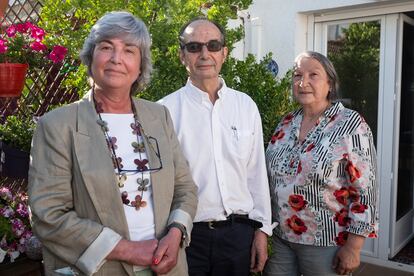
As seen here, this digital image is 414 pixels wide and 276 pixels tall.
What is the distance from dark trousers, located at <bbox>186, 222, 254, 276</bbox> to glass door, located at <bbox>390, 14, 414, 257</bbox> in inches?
114

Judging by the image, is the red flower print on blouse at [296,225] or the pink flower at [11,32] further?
the pink flower at [11,32]

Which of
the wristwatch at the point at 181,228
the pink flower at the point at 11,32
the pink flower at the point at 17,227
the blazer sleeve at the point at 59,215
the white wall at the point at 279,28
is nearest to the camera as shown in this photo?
the blazer sleeve at the point at 59,215

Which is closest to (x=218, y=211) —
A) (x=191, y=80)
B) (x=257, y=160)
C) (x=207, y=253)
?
(x=207, y=253)

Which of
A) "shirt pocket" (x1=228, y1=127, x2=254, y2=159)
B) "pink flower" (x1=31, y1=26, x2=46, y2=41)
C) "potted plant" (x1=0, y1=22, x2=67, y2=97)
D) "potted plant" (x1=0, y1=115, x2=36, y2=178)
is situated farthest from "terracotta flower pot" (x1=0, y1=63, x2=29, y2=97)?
"shirt pocket" (x1=228, y1=127, x2=254, y2=159)

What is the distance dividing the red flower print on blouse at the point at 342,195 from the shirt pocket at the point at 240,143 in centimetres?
51

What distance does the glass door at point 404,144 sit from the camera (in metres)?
4.58

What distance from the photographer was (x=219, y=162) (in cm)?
230

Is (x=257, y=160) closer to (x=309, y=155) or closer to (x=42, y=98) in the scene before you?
(x=309, y=155)

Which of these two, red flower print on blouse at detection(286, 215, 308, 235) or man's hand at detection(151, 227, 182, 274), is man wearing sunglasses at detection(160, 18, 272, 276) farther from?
man's hand at detection(151, 227, 182, 274)

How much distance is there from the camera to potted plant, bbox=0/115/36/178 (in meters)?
3.00

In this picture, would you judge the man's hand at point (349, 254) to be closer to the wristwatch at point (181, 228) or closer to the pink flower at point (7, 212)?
the wristwatch at point (181, 228)

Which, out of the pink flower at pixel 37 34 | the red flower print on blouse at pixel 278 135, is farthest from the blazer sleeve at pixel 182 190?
the pink flower at pixel 37 34

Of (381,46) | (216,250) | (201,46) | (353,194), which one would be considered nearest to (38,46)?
(201,46)

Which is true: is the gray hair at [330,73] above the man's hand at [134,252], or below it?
above
